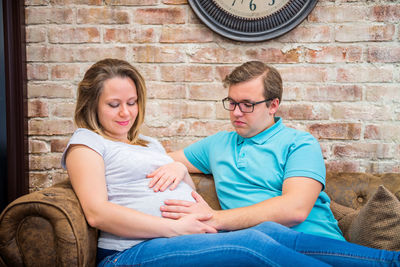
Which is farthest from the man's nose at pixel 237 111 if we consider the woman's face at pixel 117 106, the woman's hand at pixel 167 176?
the woman's face at pixel 117 106

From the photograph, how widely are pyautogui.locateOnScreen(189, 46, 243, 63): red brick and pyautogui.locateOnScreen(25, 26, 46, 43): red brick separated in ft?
2.76

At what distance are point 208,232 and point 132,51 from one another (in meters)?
1.11

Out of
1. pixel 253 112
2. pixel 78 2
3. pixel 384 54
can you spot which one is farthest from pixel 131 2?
pixel 384 54

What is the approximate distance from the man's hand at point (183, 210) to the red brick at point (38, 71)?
1.13m

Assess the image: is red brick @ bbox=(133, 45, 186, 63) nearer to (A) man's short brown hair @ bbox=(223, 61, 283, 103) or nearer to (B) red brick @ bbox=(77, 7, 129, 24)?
(B) red brick @ bbox=(77, 7, 129, 24)

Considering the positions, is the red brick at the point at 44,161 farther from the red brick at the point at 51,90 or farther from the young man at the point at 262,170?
the young man at the point at 262,170

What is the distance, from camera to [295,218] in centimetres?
131

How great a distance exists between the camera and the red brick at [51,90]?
6.29ft

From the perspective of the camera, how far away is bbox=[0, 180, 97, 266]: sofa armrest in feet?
3.53

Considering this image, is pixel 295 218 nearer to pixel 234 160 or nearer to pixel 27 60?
pixel 234 160

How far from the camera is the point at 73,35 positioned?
189cm

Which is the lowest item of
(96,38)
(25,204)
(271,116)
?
(25,204)

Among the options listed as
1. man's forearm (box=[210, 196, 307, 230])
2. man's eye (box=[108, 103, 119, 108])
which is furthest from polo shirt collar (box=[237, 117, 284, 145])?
man's eye (box=[108, 103, 119, 108])

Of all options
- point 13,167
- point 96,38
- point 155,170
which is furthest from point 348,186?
point 13,167
